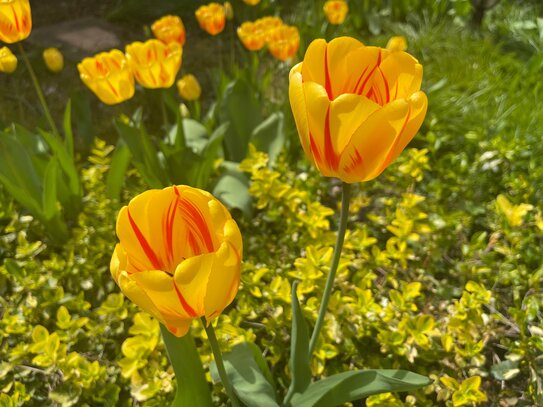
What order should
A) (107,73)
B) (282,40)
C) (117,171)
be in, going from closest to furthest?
1. (107,73)
2. (117,171)
3. (282,40)

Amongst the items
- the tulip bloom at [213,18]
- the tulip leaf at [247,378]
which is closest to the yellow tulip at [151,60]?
the tulip bloom at [213,18]

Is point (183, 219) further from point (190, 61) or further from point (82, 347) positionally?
point (190, 61)

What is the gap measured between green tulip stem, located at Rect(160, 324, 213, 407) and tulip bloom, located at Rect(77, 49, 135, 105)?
929 millimetres

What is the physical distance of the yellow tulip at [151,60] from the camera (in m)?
1.66

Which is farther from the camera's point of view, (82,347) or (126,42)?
(126,42)

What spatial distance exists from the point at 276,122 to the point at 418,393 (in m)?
1.19

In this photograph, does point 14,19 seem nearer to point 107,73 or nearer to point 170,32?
point 107,73

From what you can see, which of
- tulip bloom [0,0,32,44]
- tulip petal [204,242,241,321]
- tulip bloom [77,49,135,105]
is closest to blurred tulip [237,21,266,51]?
tulip bloom [77,49,135,105]

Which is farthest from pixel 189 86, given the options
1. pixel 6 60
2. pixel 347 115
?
pixel 347 115

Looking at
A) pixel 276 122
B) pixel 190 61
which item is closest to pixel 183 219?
pixel 276 122

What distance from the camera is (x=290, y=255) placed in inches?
71.6

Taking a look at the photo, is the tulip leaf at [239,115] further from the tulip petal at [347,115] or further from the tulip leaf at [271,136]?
the tulip petal at [347,115]

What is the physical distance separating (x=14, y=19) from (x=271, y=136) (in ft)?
3.30

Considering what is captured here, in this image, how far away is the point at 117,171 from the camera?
1936 mm
